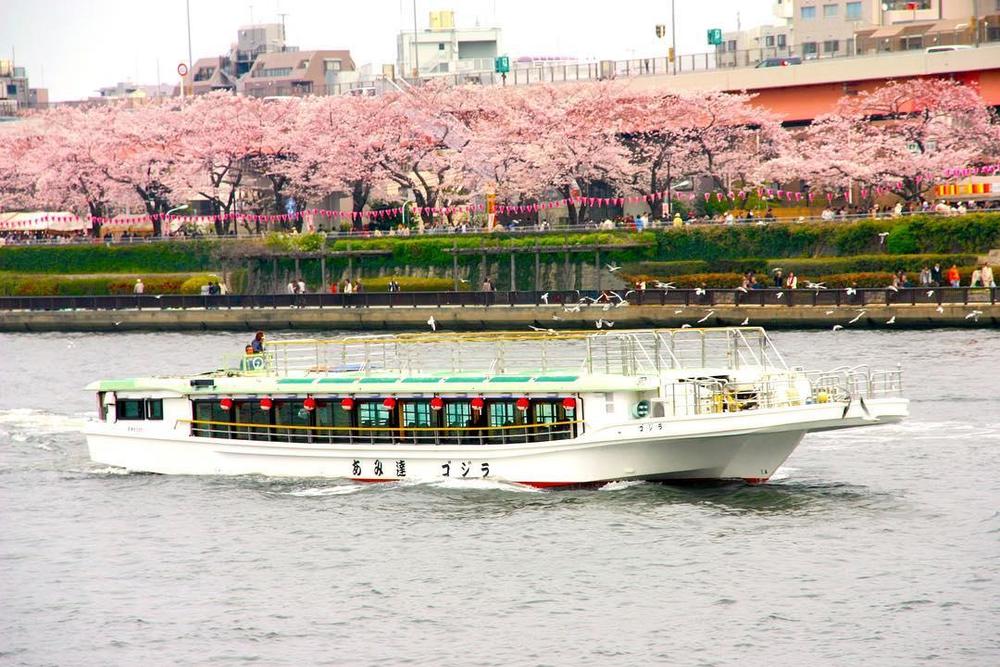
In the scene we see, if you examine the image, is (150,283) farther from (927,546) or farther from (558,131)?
(927,546)

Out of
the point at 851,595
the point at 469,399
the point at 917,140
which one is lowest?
the point at 851,595

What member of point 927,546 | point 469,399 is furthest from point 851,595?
point 469,399

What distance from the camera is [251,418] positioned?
45156 mm

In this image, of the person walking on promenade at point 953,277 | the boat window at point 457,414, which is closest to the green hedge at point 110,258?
the person walking on promenade at point 953,277

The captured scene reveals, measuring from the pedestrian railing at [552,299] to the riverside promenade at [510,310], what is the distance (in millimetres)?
51

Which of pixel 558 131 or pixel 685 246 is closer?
pixel 685 246

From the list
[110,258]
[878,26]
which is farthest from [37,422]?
[878,26]

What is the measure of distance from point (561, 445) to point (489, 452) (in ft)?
6.47

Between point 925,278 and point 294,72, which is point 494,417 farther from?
point 294,72

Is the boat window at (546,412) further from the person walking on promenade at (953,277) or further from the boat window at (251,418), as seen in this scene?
the person walking on promenade at (953,277)

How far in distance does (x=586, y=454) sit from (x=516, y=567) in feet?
19.8

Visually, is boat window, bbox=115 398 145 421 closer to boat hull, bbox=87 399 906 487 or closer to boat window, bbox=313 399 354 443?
boat hull, bbox=87 399 906 487

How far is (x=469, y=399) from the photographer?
42.4 metres

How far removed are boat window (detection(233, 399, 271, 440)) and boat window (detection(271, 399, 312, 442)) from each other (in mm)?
289
